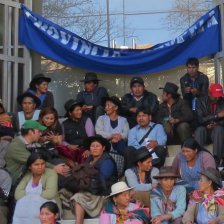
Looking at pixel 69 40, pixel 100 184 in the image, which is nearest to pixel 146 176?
pixel 100 184

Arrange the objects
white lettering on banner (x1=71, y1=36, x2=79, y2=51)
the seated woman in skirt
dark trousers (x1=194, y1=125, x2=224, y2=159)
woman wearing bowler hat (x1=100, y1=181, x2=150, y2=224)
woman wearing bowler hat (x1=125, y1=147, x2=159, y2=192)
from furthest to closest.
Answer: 1. white lettering on banner (x1=71, y1=36, x2=79, y2=51)
2. dark trousers (x1=194, y1=125, x2=224, y2=159)
3. woman wearing bowler hat (x1=125, y1=147, x2=159, y2=192)
4. the seated woman in skirt
5. woman wearing bowler hat (x1=100, y1=181, x2=150, y2=224)

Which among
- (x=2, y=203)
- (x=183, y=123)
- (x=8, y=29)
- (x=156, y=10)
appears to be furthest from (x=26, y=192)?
(x=156, y=10)

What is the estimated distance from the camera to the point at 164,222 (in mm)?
6645

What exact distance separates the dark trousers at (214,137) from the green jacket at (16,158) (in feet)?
7.77

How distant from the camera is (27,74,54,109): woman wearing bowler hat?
977 centimetres

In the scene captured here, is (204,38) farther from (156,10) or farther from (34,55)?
(34,55)

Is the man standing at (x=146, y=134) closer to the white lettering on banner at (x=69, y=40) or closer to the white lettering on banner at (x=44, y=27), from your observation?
the white lettering on banner at (x=69, y=40)

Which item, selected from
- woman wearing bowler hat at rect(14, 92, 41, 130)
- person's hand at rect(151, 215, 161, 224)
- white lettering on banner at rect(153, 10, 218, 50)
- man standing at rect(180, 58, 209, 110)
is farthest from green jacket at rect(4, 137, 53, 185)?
white lettering on banner at rect(153, 10, 218, 50)

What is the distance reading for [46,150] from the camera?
7.82 meters

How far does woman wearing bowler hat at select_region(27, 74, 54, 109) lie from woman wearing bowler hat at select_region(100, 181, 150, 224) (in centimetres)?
339

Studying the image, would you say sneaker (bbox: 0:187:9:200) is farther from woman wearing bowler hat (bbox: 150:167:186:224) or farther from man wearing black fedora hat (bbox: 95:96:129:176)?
man wearing black fedora hat (bbox: 95:96:129:176)

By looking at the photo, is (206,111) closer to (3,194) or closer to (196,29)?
(196,29)

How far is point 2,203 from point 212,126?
3412mm

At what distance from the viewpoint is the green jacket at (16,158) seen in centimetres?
765
